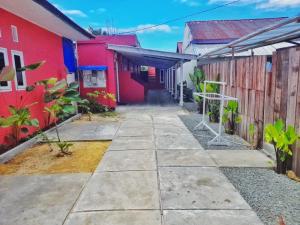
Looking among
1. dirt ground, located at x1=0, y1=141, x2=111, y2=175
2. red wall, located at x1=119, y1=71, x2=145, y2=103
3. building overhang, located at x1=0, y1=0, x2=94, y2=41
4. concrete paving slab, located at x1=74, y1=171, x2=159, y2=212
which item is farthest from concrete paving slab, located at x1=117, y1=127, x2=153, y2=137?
red wall, located at x1=119, y1=71, x2=145, y2=103

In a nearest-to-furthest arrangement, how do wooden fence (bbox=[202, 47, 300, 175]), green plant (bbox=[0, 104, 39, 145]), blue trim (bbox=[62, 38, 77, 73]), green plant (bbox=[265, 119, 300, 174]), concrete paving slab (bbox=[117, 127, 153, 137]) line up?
1. green plant (bbox=[265, 119, 300, 174])
2. wooden fence (bbox=[202, 47, 300, 175])
3. green plant (bbox=[0, 104, 39, 145])
4. concrete paving slab (bbox=[117, 127, 153, 137])
5. blue trim (bbox=[62, 38, 77, 73])

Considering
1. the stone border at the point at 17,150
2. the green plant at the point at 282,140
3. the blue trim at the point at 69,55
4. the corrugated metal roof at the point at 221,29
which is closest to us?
the green plant at the point at 282,140

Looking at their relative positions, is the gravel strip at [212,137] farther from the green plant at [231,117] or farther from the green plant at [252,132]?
the green plant at [231,117]

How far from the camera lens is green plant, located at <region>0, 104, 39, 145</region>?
4.41 metres

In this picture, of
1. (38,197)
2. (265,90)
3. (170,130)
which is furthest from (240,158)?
(38,197)

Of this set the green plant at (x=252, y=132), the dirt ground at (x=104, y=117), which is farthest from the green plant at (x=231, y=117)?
the dirt ground at (x=104, y=117)

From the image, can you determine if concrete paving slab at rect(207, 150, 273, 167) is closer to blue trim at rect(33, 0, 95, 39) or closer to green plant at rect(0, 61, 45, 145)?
green plant at rect(0, 61, 45, 145)

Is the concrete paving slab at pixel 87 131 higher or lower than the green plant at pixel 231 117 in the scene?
lower

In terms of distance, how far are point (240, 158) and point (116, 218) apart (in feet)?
9.82

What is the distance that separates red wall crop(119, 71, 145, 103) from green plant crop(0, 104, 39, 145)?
9098 millimetres

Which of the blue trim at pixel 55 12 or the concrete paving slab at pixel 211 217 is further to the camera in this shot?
the blue trim at pixel 55 12

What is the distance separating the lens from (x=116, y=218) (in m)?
2.71

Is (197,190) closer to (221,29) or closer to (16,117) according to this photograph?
(16,117)

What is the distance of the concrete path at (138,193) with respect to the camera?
2.73 meters
